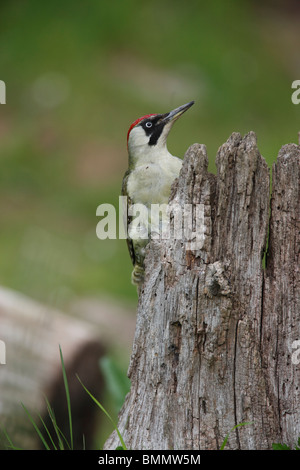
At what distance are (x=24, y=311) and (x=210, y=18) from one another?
34.2 ft

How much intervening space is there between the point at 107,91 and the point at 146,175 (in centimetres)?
914

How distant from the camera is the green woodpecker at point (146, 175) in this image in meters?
4.22

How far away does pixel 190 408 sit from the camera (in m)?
3.07

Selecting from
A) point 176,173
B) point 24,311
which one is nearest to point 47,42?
point 24,311

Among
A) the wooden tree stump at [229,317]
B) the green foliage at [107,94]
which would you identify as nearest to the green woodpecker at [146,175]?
the wooden tree stump at [229,317]

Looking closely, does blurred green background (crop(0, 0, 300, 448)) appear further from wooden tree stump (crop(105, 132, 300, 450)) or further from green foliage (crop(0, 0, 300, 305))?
wooden tree stump (crop(105, 132, 300, 450))

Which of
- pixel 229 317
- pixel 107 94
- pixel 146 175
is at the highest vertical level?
pixel 107 94

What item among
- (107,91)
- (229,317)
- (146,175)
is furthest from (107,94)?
(229,317)

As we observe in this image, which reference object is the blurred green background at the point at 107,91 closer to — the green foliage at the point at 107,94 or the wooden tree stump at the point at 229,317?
the green foliage at the point at 107,94

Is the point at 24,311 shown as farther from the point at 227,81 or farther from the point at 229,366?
the point at 227,81

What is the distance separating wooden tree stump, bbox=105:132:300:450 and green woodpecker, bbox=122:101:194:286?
974 millimetres

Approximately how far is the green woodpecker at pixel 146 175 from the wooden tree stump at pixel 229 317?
0.97 metres

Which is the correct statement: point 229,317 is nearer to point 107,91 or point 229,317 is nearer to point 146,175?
point 146,175

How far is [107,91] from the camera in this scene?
1310 cm
